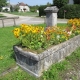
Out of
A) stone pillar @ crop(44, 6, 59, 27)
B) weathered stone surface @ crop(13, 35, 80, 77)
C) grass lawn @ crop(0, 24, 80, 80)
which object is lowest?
grass lawn @ crop(0, 24, 80, 80)

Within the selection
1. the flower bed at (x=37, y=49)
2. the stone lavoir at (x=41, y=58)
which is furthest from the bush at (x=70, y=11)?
the flower bed at (x=37, y=49)

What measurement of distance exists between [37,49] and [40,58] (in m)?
0.51

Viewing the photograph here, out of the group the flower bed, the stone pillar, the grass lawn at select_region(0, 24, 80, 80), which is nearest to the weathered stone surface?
the flower bed

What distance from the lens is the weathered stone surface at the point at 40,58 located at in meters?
3.54

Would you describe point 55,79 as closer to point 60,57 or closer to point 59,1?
point 60,57

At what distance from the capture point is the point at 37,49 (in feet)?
12.9

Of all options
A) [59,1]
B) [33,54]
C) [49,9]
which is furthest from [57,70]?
[59,1]

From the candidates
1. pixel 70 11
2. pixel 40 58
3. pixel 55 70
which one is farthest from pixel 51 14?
pixel 70 11

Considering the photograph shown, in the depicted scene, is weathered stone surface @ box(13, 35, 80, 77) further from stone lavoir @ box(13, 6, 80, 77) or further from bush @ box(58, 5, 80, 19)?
bush @ box(58, 5, 80, 19)

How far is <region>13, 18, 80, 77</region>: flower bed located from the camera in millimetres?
3605

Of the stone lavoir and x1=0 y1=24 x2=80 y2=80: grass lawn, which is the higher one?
the stone lavoir

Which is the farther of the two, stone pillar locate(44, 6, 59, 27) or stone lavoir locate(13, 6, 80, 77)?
stone pillar locate(44, 6, 59, 27)

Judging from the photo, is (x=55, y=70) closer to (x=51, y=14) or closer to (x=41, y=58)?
(x=41, y=58)

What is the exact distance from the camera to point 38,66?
3.54 m
